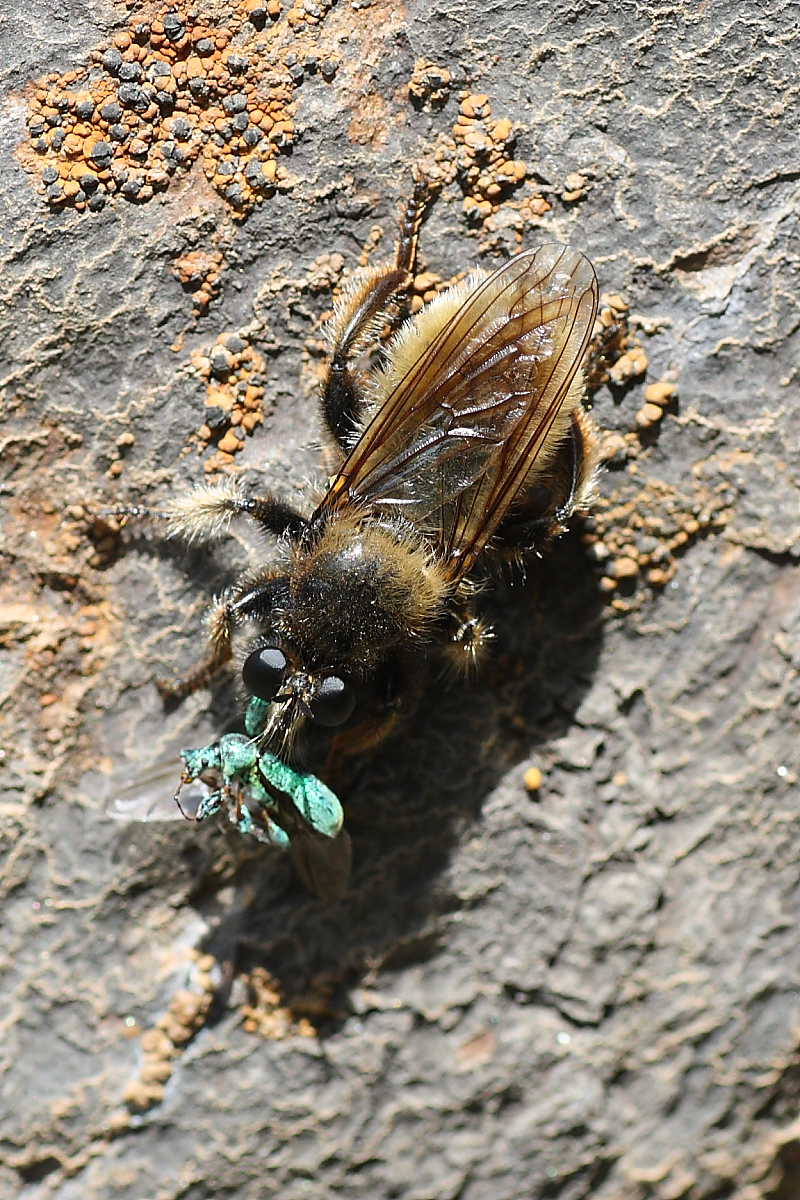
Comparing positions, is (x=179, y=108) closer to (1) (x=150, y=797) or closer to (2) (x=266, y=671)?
(2) (x=266, y=671)

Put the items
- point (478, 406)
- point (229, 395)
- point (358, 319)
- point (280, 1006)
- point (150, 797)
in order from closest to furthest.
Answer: point (478, 406)
point (358, 319)
point (229, 395)
point (150, 797)
point (280, 1006)

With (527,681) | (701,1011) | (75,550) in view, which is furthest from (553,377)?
(701,1011)

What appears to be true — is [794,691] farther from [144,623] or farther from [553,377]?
[144,623]

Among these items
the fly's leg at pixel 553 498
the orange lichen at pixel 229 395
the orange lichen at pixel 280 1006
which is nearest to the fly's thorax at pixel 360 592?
the fly's leg at pixel 553 498

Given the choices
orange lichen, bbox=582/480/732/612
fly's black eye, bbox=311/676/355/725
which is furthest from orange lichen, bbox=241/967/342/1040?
orange lichen, bbox=582/480/732/612

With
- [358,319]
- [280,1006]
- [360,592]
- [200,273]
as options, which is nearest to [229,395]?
[200,273]

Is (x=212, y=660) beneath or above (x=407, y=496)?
beneath
